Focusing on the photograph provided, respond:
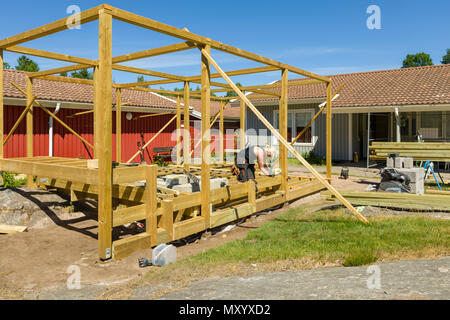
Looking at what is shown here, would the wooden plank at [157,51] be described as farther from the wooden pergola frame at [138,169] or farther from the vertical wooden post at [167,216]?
the vertical wooden post at [167,216]

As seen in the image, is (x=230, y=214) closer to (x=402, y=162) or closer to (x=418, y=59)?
(x=402, y=162)

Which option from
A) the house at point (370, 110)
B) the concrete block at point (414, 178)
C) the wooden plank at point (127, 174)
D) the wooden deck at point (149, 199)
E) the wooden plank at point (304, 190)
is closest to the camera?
the wooden plank at point (127, 174)

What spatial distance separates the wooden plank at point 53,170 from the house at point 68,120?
6251mm

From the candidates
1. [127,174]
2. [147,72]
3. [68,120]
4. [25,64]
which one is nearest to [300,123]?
[68,120]

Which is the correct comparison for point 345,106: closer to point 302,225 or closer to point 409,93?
point 409,93

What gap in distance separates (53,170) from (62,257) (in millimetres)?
1519

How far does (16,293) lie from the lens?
4465 millimetres

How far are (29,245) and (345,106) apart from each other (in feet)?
48.0

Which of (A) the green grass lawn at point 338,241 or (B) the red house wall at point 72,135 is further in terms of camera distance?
(B) the red house wall at point 72,135

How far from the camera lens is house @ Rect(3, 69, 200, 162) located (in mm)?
13617

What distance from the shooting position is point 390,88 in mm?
18547

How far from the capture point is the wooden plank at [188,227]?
20.6 feet

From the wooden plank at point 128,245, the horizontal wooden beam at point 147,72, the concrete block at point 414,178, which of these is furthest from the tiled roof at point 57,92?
the concrete block at point 414,178
